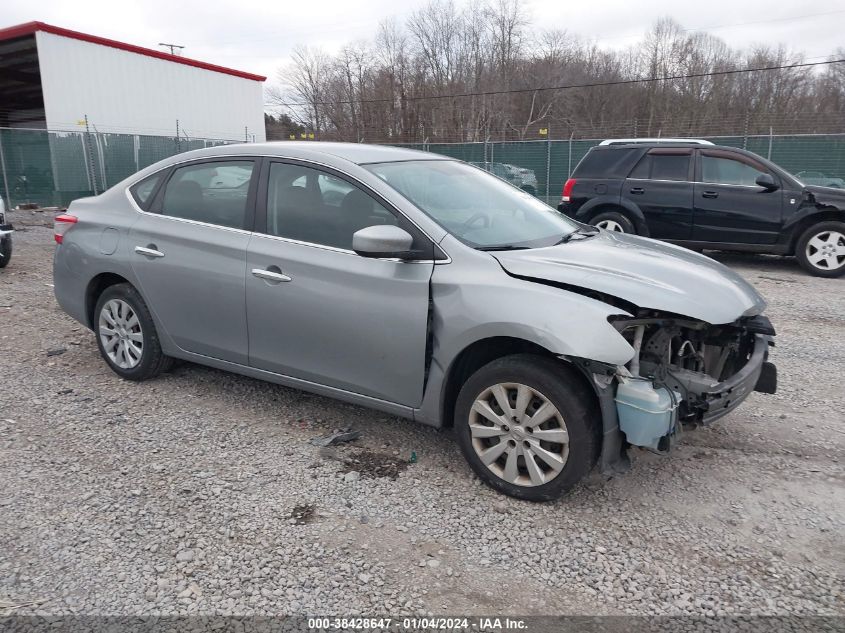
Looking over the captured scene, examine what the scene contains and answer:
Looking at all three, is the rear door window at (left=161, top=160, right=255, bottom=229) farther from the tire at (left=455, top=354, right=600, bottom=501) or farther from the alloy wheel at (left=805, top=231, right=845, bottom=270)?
the alloy wheel at (left=805, top=231, right=845, bottom=270)

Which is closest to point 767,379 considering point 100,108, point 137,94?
point 100,108

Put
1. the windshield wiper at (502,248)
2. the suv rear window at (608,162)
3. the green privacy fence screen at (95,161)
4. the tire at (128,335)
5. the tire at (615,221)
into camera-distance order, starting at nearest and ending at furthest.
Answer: the windshield wiper at (502,248)
the tire at (128,335)
the tire at (615,221)
the suv rear window at (608,162)
the green privacy fence screen at (95,161)

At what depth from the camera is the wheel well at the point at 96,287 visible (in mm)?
4805

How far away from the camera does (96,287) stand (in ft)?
16.1

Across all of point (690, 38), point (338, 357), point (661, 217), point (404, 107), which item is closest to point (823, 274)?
point (661, 217)

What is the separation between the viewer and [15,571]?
2.71m

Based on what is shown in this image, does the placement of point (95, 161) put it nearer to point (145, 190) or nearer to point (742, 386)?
point (145, 190)

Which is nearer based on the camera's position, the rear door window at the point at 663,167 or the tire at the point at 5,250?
the tire at the point at 5,250

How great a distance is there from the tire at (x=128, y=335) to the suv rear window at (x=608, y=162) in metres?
7.61

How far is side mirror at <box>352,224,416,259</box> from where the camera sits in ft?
10.8

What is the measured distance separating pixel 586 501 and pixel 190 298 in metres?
2.77

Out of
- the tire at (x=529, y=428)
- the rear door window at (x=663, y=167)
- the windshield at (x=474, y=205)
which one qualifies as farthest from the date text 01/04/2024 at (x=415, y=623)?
the rear door window at (x=663, y=167)

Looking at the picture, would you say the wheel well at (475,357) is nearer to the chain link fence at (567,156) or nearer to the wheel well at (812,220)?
the wheel well at (812,220)

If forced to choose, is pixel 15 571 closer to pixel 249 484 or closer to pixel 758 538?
pixel 249 484
